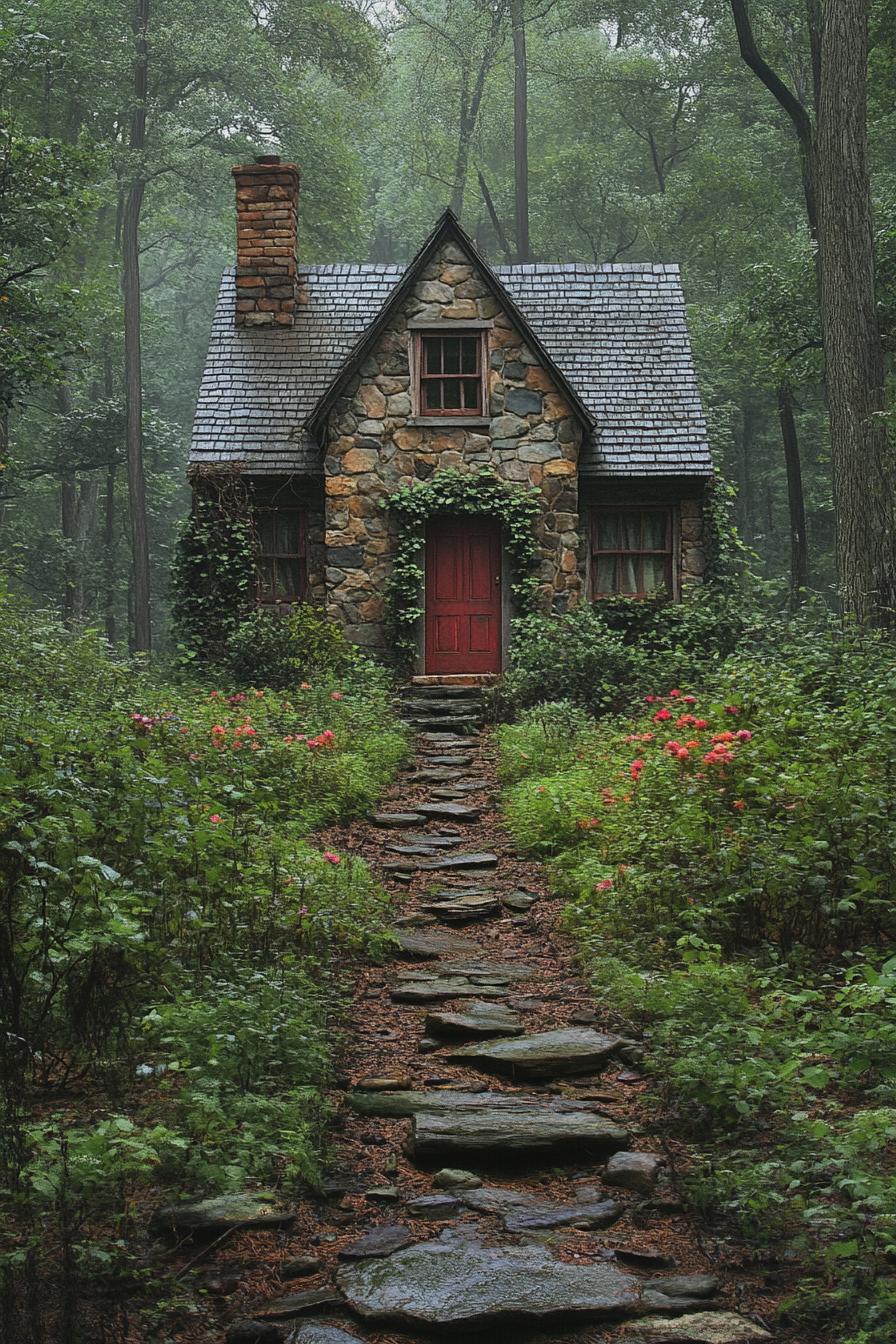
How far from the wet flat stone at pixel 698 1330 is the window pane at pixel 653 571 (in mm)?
14548

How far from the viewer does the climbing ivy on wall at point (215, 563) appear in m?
16.6

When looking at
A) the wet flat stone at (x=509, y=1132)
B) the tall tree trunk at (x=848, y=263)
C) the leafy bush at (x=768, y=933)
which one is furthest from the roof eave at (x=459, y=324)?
the wet flat stone at (x=509, y=1132)

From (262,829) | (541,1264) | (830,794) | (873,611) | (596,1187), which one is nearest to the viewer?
(541,1264)

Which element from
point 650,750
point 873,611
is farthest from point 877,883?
point 873,611

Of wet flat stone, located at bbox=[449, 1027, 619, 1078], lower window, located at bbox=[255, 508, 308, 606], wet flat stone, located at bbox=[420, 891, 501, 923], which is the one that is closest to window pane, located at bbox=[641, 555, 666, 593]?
lower window, located at bbox=[255, 508, 308, 606]

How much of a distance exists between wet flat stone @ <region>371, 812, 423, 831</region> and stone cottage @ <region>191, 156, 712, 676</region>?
7172 mm

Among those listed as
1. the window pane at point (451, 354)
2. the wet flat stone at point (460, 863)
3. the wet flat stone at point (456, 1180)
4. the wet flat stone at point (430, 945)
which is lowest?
the wet flat stone at point (456, 1180)

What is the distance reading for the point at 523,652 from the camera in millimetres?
14148

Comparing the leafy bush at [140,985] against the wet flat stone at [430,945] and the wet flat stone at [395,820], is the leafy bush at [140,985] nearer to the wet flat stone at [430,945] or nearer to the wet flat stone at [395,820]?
Answer: the wet flat stone at [430,945]

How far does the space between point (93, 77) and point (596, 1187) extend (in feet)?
92.1

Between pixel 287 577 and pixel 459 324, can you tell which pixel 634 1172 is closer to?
pixel 459 324

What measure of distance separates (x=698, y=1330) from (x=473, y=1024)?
7.57 feet

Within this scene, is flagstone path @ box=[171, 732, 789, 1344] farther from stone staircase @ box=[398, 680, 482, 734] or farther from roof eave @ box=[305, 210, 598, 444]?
roof eave @ box=[305, 210, 598, 444]

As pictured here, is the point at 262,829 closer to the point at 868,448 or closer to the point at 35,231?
the point at 868,448
